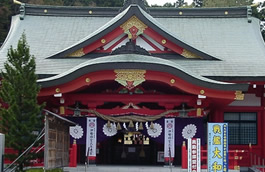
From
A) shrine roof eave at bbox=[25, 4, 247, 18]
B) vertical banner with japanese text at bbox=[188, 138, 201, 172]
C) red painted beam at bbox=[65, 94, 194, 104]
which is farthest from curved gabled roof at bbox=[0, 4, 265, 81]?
vertical banner with japanese text at bbox=[188, 138, 201, 172]

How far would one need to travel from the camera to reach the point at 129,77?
49.9 feet

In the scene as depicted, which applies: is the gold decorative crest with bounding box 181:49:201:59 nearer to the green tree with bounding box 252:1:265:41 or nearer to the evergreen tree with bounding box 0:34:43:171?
the evergreen tree with bounding box 0:34:43:171

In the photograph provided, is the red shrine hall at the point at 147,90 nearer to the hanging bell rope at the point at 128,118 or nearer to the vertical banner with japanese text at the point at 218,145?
the hanging bell rope at the point at 128,118

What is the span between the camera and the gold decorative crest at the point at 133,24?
17000mm

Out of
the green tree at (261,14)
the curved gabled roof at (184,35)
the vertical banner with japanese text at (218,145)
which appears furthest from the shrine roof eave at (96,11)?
the green tree at (261,14)

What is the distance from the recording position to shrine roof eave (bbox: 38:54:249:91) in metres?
14.9

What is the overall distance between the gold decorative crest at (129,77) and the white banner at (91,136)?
1.79m

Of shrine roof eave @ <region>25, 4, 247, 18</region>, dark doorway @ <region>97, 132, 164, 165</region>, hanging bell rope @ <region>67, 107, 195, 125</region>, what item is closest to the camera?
hanging bell rope @ <region>67, 107, 195, 125</region>

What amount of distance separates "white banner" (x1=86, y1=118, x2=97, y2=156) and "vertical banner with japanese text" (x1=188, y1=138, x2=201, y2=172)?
356 centimetres

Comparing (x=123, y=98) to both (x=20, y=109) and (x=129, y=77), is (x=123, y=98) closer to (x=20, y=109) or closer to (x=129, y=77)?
(x=129, y=77)

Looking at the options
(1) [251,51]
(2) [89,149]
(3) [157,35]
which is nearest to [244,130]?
(1) [251,51]

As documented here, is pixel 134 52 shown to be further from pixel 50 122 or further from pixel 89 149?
pixel 50 122

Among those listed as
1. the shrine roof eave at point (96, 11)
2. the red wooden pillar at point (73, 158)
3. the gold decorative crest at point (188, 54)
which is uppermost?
the shrine roof eave at point (96, 11)

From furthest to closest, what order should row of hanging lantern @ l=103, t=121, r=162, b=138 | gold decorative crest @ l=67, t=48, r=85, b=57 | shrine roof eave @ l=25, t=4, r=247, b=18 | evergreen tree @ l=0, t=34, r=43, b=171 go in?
shrine roof eave @ l=25, t=4, r=247, b=18
gold decorative crest @ l=67, t=48, r=85, b=57
row of hanging lantern @ l=103, t=121, r=162, b=138
evergreen tree @ l=0, t=34, r=43, b=171
